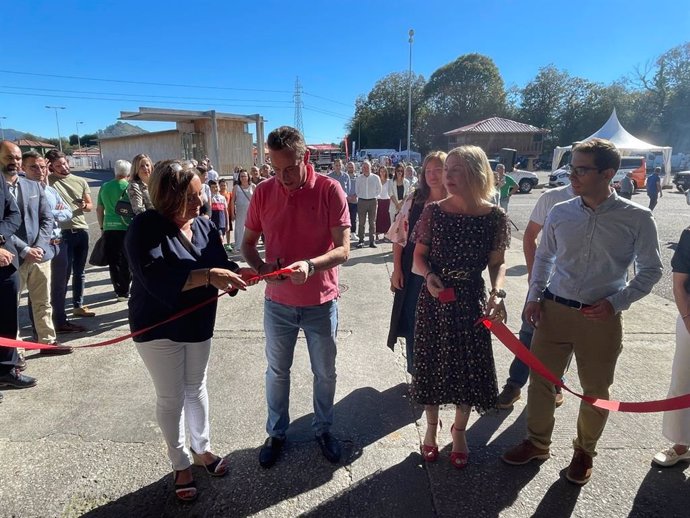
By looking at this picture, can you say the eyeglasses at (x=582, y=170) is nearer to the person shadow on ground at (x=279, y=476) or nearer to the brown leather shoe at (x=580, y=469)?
the brown leather shoe at (x=580, y=469)

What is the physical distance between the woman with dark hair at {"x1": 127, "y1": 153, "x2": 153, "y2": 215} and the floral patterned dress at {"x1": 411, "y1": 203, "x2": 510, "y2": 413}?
3714 mm

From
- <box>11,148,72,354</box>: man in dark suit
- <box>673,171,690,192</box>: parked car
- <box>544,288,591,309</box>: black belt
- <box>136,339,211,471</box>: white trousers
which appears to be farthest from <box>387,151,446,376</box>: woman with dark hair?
<box>673,171,690,192</box>: parked car

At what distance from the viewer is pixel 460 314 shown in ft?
7.93

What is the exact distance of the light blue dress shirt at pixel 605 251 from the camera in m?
2.21

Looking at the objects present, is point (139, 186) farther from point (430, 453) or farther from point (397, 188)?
point (397, 188)

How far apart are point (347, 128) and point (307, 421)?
81228 mm

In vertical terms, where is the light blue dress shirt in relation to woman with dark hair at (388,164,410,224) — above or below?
below

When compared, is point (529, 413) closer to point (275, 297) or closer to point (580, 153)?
point (580, 153)

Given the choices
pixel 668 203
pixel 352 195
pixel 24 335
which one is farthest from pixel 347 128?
pixel 24 335

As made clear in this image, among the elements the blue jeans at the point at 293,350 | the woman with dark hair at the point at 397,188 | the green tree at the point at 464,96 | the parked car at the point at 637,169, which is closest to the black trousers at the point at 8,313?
the blue jeans at the point at 293,350

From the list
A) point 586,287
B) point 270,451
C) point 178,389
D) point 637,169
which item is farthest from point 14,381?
point 637,169

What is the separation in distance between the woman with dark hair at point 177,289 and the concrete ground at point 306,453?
434mm

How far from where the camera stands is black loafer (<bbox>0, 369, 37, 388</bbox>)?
11.1ft

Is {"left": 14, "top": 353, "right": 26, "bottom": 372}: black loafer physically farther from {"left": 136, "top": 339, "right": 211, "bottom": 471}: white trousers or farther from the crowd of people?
{"left": 136, "top": 339, "right": 211, "bottom": 471}: white trousers
